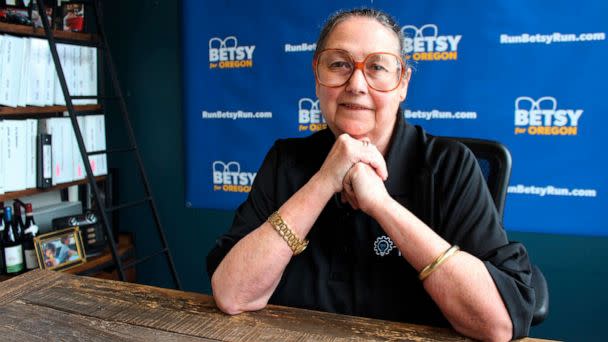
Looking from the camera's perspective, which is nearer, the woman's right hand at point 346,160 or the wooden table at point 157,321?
the wooden table at point 157,321

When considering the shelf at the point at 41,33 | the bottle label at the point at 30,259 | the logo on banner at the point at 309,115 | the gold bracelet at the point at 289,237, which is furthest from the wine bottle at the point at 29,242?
the gold bracelet at the point at 289,237

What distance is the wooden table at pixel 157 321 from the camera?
96 centimetres

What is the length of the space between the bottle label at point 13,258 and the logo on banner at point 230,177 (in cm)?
114

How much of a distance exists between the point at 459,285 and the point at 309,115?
1892 millimetres

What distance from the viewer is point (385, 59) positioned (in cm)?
119

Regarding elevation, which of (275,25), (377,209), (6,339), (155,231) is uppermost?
(275,25)

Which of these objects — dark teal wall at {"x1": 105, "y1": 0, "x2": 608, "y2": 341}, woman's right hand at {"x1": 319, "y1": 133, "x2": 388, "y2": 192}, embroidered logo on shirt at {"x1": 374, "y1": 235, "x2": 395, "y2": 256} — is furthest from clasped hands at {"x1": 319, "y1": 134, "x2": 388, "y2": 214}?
dark teal wall at {"x1": 105, "y1": 0, "x2": 608, "y2": 341}

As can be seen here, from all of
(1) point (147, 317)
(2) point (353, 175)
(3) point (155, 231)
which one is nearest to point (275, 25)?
(3) point (155, 231)

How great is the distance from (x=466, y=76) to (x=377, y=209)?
165cm

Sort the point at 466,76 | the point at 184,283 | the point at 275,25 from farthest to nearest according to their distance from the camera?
the point at 184,283, the point at 275,25, the point at 466,76

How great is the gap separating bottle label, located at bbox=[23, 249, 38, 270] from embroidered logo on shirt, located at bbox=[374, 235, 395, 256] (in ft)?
7.50

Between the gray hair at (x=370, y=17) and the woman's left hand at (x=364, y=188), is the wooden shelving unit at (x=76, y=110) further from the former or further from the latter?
the woman's left hand at (x=364, y=188)

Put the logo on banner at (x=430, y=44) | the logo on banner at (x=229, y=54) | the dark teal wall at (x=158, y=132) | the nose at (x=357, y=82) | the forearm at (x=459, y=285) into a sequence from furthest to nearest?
the dark teal wall at (x=158, y=132) → the logo on banner at (x=229, y=54) → the logo on banner at (x=430, y=44) → the nose at (x=357, y=82) → the forearm at (x=459, y=285)

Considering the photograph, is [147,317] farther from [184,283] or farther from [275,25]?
[184,283]
